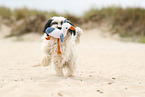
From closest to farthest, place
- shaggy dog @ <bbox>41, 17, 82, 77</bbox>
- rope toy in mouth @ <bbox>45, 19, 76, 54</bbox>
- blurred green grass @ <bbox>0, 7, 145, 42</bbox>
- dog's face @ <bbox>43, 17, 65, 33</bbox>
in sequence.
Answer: rope toy in mouth @ <bbox>45, 19, 76, 54</bbox> < shaggy dog @ <bbox>41, 17, 82, 77</bbox> < dog's face @ <bbox>43, 17, 65, 33</bbox> < blurred green grass @ <bbox>0, 7, 145, 42</bbox>

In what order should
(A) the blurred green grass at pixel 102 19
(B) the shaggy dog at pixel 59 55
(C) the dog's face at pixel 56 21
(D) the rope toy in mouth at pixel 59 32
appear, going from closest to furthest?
(D) the rope toy in mouth at pixel 59 32 < (B) the shaggy dog at pixel 59 55 < (C) the dog's face at pixel 56 21 < (A) the blurred green grass at pixel 102 19

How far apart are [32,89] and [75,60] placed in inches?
63.1

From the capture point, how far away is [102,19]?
2312cm

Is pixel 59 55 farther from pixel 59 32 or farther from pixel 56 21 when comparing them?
pixel 56 21

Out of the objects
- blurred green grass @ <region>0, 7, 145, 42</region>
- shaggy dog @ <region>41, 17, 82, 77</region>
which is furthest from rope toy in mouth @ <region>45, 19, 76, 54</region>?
blurred green grass @ <region>0, 7, 145, 42</region>

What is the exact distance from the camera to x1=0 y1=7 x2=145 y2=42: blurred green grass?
20891mm

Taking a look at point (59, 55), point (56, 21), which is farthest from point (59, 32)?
point (59, 55)

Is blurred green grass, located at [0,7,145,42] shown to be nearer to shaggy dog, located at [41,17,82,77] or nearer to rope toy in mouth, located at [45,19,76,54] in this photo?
shaggy dog, located at [41,17,82,77]

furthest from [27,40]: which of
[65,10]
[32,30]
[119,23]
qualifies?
[119,23]

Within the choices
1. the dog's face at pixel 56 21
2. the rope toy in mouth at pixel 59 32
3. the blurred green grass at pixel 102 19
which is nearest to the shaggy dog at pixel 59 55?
the dog's face at pixel 56 21

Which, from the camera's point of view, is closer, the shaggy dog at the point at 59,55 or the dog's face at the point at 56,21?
the shaggy dog at the point at 59,55

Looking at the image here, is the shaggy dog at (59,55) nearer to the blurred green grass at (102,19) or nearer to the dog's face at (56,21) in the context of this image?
the dog's face at (56,21)

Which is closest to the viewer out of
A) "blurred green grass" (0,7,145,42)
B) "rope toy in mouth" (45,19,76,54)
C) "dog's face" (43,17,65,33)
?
"rope toy in mouth" (45,19,76,54)

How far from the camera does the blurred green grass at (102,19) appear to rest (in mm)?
20891
